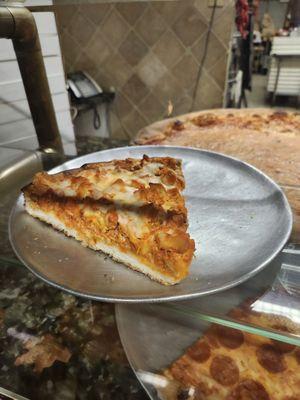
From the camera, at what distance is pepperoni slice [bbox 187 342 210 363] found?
0.68m

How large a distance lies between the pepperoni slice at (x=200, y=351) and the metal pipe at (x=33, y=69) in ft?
2.08

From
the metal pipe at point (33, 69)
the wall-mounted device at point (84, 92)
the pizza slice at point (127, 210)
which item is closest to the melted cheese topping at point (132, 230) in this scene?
the pizza slice at point (127, 210)

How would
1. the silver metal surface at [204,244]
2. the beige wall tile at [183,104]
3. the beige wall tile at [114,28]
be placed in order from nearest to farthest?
the silver metal surface at [204,244] → the beige wall tile at [114,28] → the beige wall tile at [183,104]

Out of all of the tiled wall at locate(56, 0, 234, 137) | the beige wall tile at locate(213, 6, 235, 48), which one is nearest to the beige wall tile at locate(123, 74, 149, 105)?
the tiled wall at locate(56, 0, 234, 137)

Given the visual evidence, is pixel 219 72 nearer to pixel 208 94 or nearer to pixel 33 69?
pixel 208 94

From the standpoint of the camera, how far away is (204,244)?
535 millimetres

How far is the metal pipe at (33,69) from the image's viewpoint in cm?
63

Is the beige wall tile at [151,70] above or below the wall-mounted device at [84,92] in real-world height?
above

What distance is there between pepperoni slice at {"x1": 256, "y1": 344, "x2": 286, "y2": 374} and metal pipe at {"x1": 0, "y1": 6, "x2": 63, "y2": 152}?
73 cm

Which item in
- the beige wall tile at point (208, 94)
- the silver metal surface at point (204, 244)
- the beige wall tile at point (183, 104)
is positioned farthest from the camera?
the beige wall tile at point (183, 104)

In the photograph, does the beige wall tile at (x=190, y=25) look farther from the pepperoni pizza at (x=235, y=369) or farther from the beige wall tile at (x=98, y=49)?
the pepperoni pizza at (x=235, y=369)

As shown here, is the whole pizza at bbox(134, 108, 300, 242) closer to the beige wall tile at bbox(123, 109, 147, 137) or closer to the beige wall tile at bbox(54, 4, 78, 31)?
the beige wall tile at bbox(123, 109, 147, 137)

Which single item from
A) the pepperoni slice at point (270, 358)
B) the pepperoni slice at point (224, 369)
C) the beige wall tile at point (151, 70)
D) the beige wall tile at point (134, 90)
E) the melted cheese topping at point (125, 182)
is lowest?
the pepperoni slice at point (224, 369)

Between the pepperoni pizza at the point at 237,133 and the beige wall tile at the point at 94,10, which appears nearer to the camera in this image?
the beige wall tile at the point at 94,10
